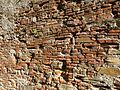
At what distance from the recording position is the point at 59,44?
3.61m

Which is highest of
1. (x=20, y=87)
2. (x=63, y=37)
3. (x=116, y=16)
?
(x=116, y=16)

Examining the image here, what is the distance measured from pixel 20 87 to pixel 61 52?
1169mm

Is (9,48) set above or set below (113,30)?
below

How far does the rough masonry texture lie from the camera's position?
3074 millimetres

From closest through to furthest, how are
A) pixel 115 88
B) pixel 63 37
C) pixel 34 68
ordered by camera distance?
pixel 115 88 < pixel 63 37 < pixel 34 68

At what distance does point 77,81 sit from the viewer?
3371 millimetres

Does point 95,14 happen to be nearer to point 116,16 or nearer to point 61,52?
point 116,16

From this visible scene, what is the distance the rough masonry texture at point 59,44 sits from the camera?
3.07 metres

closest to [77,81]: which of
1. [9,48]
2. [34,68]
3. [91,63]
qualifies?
[91,63]

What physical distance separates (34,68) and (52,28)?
2.66 ft

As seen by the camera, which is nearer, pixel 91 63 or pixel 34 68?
pixel 91 63

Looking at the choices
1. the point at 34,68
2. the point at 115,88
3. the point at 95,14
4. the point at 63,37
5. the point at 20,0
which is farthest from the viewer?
the point at 20,0

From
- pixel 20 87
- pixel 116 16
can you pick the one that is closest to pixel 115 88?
pixel 116 16

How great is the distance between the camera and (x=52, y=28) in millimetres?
3734
